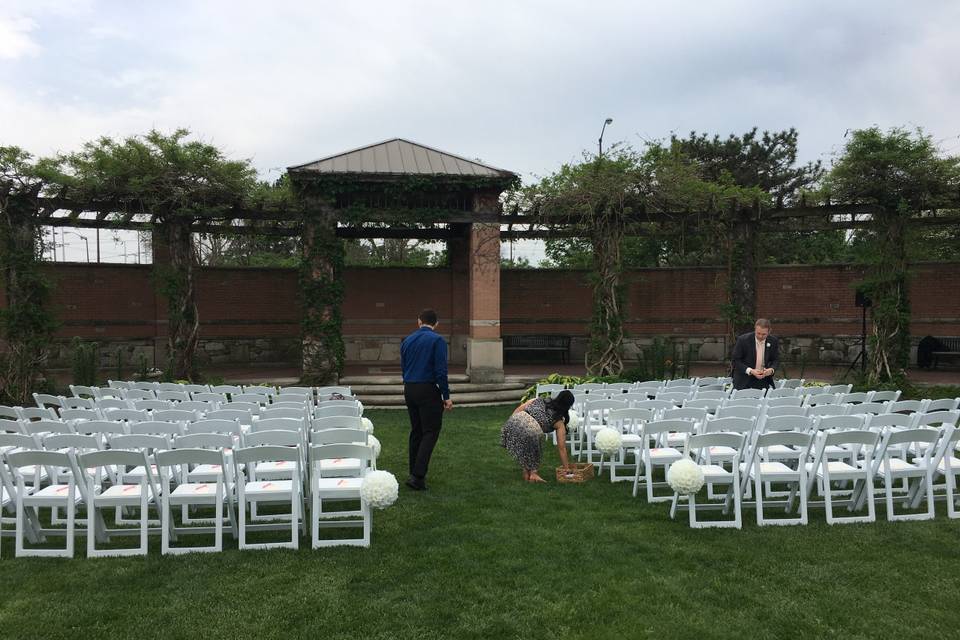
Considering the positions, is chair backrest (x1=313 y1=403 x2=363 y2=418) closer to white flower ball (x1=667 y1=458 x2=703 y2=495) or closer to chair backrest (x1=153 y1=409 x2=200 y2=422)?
chair backrest (x1=153 y1=409 x2=200 y2=422)

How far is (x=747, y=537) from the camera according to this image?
5.13m

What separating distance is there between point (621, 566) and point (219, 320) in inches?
610

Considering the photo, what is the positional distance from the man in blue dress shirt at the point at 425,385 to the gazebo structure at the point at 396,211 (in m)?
7.33

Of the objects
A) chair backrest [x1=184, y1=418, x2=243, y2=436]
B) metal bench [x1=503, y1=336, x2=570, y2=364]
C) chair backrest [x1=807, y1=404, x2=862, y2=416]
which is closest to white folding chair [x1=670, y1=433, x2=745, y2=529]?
chair backrest [x1=807, y1=404, x2=862, y2=416]

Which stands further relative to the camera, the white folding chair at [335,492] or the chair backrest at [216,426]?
the chair backrest at [216,426]

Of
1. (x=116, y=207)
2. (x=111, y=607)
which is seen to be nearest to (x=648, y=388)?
(x=111, y=607)

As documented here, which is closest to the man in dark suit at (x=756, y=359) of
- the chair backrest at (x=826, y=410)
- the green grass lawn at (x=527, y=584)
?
the chair backrest at (x=826, y=410)

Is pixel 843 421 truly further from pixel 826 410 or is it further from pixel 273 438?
pixel 273 438

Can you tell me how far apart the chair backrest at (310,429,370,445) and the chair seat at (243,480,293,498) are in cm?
43

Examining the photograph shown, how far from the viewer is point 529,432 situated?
6953 millimetres

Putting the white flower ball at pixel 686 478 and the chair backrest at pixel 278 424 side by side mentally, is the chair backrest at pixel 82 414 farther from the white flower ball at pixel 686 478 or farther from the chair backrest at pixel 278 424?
the white flower ball at pixel 686 478

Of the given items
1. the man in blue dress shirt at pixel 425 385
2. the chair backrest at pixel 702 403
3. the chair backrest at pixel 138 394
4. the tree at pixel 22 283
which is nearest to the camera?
the man in blue dress shirt at pixel 425 385

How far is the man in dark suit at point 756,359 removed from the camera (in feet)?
27.7

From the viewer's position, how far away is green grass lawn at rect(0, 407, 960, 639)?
3689 mm
